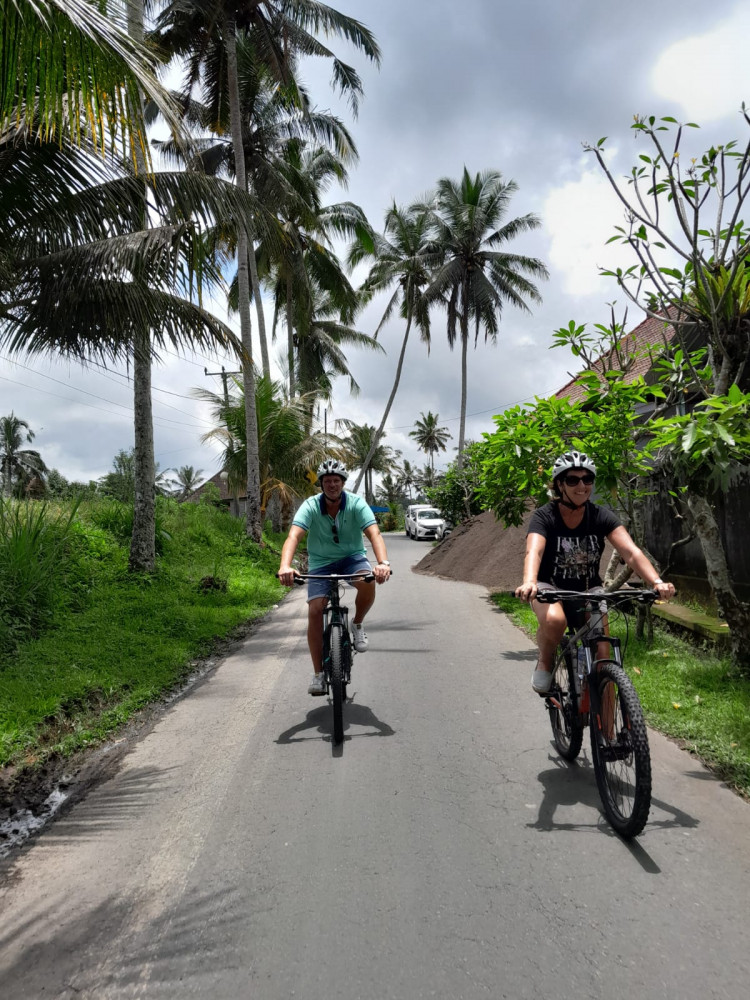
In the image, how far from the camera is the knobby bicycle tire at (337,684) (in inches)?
180

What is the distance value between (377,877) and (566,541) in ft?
7.01

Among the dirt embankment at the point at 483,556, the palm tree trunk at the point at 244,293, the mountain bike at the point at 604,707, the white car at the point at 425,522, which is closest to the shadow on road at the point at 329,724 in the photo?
the mountain bike at the point at 604,707

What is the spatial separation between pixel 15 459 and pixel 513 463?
191 feet

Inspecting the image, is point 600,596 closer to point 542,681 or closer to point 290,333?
point 542,681

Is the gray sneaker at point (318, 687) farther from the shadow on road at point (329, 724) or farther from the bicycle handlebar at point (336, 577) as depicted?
the bicycle handlebar at point (336, 577)

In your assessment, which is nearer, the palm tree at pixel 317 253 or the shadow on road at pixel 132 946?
the shadow on road at pixel 132 946

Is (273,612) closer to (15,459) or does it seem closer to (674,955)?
→ (674,955)

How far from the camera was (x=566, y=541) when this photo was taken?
4125 mm

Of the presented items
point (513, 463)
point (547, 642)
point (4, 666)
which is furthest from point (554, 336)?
point (4, 666)

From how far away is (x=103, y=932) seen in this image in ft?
8.75

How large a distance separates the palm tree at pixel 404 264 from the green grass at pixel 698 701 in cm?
2331

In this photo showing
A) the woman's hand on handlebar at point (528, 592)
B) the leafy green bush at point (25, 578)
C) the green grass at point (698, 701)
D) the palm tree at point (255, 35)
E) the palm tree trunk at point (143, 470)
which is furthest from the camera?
the palm tree at point (255, 35)

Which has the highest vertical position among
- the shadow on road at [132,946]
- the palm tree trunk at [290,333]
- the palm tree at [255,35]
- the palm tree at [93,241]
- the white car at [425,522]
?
the palm tree at [255,35]

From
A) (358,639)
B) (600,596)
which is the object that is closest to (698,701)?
(600,596)
